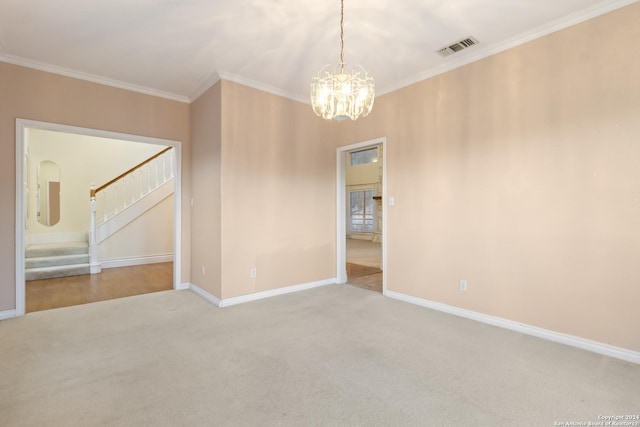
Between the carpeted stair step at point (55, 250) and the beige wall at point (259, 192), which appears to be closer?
the beige wall at point (259, 192)

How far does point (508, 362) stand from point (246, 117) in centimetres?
385

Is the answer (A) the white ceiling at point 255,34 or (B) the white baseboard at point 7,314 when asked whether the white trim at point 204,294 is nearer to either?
(B) the white baseboard at point 7,314

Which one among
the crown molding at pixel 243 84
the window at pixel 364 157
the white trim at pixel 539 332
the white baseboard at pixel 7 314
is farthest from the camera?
the window at pixel 364 157

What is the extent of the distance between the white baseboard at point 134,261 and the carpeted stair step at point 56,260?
1.36ft

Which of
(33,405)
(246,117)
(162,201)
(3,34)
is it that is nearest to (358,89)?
(246,117)

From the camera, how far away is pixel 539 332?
9.32 feet

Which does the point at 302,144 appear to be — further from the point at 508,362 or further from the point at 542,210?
the point at 508,362

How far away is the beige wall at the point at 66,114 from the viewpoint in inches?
130

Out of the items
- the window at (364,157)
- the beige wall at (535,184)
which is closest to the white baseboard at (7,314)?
the beige wall at (535,184)

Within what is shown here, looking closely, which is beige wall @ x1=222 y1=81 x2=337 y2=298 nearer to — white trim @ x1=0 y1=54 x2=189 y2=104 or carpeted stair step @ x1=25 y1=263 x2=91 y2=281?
white trim @ x1=0 y1=54 x2=189 y2=104

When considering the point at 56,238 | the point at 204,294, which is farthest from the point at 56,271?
the point at 204,294

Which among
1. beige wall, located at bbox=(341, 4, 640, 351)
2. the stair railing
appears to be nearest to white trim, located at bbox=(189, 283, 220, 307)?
beige wall, located at bbox=(341, 4, 640, 351)

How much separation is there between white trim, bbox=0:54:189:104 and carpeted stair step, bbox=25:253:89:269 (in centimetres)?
355

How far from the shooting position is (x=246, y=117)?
156 inches
